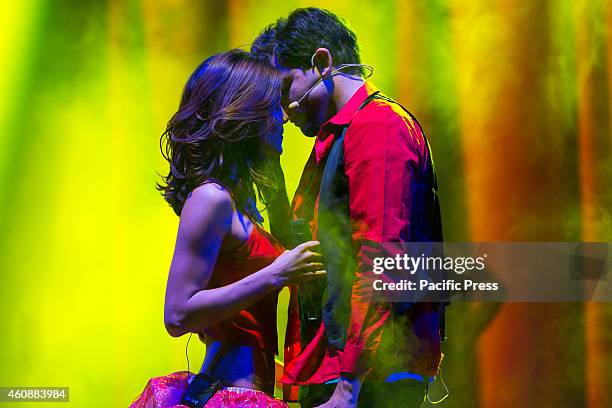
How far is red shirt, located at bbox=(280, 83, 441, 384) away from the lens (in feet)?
5.84

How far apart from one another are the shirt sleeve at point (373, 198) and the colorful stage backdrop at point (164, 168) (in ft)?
1.08

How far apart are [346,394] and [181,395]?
0.38 metres

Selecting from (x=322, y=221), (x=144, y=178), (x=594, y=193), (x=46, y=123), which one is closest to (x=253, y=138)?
(x=322, y=221)

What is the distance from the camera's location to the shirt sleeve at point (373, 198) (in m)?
1.78

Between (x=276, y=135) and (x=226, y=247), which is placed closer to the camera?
(x=226, y=247)

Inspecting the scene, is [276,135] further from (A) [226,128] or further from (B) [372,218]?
(B) [372,218]

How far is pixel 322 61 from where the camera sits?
2.04m

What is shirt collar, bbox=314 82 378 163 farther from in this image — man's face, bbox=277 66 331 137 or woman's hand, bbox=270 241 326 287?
woman's hand, bbox=270 241 326 287

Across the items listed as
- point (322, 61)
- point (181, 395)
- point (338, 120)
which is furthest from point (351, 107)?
point (181, 395)

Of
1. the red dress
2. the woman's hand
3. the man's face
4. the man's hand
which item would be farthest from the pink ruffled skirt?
the man's face

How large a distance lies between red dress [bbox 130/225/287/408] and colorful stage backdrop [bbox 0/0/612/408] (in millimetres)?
379

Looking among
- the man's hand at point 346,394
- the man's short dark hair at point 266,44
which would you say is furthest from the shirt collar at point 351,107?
the man's hand at point 346,394

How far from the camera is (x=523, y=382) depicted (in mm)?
2166

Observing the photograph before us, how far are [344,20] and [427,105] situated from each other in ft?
1.12
